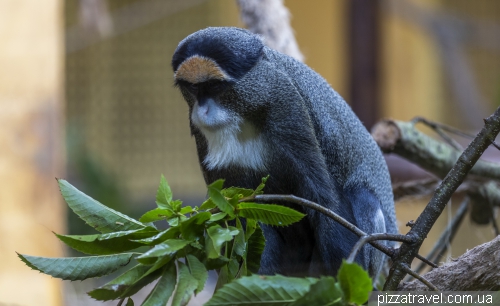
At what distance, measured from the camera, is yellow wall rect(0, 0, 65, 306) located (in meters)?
3.47

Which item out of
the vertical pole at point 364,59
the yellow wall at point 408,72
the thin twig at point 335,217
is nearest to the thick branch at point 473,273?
the thin twig at point 335,217

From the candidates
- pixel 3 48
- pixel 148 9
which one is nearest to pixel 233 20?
pixel 148 9

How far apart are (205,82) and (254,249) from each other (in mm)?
734

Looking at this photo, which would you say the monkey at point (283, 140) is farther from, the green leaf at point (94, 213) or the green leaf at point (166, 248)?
the green leaf at point (166, 248)

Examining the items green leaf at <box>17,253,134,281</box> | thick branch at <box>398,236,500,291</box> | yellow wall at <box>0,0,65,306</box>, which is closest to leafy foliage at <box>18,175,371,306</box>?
green leaf at <box>17,253,134,281</box>

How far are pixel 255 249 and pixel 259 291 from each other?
386mm

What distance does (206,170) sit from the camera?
2369 millimetres

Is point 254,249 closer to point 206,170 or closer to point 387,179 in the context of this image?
point 206,170

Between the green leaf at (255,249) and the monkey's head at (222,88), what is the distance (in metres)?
0.65

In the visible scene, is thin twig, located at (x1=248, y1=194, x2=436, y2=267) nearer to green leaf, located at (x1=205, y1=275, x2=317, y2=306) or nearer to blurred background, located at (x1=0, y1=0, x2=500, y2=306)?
green leaf, located at (x1=205, y1=275, x2=317, y2=306)

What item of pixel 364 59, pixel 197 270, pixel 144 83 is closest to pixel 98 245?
pixel 197 270

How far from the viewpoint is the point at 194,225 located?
1.42 meters

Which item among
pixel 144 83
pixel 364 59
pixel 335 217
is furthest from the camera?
pixel 144 83

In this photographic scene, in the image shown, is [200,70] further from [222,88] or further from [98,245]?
[98,245]
